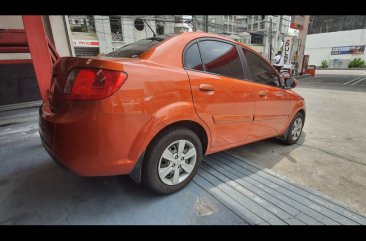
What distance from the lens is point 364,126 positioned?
4.66m

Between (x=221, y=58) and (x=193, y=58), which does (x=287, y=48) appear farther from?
(x=193, y=58)

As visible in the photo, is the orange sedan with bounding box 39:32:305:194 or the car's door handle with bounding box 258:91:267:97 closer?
the orange sedan with bounding box 39:32:305:194

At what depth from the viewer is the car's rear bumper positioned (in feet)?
5.19

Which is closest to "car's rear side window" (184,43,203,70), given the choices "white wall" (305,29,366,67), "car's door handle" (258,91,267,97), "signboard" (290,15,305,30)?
"car's door handle" (258,91,267,97)

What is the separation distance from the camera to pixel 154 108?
1.78 meters

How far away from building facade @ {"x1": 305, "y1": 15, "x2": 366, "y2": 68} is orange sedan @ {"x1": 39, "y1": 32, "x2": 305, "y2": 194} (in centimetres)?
4225

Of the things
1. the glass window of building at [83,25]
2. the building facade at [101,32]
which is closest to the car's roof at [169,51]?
the building facade at [101,32]

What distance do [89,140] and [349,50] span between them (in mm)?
48092

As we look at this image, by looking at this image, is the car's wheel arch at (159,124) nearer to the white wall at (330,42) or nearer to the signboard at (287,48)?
the signboard at (287,48)

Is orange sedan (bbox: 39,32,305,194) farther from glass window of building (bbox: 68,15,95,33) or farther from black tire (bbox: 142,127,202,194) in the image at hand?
glass window of building (bbox: 68,15,95,33)

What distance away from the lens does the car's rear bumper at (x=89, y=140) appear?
5.19ft

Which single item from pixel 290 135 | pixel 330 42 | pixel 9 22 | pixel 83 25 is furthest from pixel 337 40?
pixel 9 22

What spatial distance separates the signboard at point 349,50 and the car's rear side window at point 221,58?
45299mm
